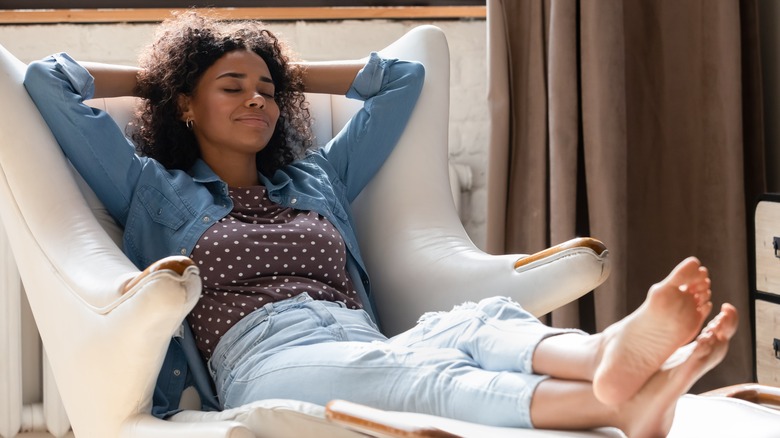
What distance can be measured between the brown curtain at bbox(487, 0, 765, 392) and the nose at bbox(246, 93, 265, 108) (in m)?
0.76

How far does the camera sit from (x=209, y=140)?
1.70m

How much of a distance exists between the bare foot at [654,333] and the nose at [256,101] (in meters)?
0.85

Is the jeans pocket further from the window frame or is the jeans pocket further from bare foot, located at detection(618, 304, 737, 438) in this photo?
the window frame

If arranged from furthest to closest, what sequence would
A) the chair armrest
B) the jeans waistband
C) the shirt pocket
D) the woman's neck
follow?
the woman's neck < the shirt pocket < the jeans waistband < the chair armrest

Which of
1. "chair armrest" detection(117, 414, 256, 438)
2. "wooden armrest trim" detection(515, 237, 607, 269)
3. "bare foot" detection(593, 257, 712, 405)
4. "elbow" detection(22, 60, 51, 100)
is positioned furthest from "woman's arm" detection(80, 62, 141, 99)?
"bare foot" detection(593, 257, 712, 405)

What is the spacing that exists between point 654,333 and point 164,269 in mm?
573

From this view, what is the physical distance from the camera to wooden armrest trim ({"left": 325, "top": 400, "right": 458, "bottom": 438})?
0.96 metres

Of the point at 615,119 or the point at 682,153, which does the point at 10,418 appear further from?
the point at 682,153

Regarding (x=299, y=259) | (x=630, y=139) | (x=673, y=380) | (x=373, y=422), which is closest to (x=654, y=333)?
(x=673, y=380)

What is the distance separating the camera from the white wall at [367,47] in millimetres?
2363

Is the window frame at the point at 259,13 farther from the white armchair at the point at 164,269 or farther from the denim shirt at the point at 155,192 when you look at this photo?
the denim shirt at the point at 155,192

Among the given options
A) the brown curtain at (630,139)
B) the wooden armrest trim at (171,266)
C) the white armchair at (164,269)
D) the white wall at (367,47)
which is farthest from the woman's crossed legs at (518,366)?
the white wall at (367,47)

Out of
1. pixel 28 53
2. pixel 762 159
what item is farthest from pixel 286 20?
pixel 762 159

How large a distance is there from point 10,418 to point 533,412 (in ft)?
4.80
